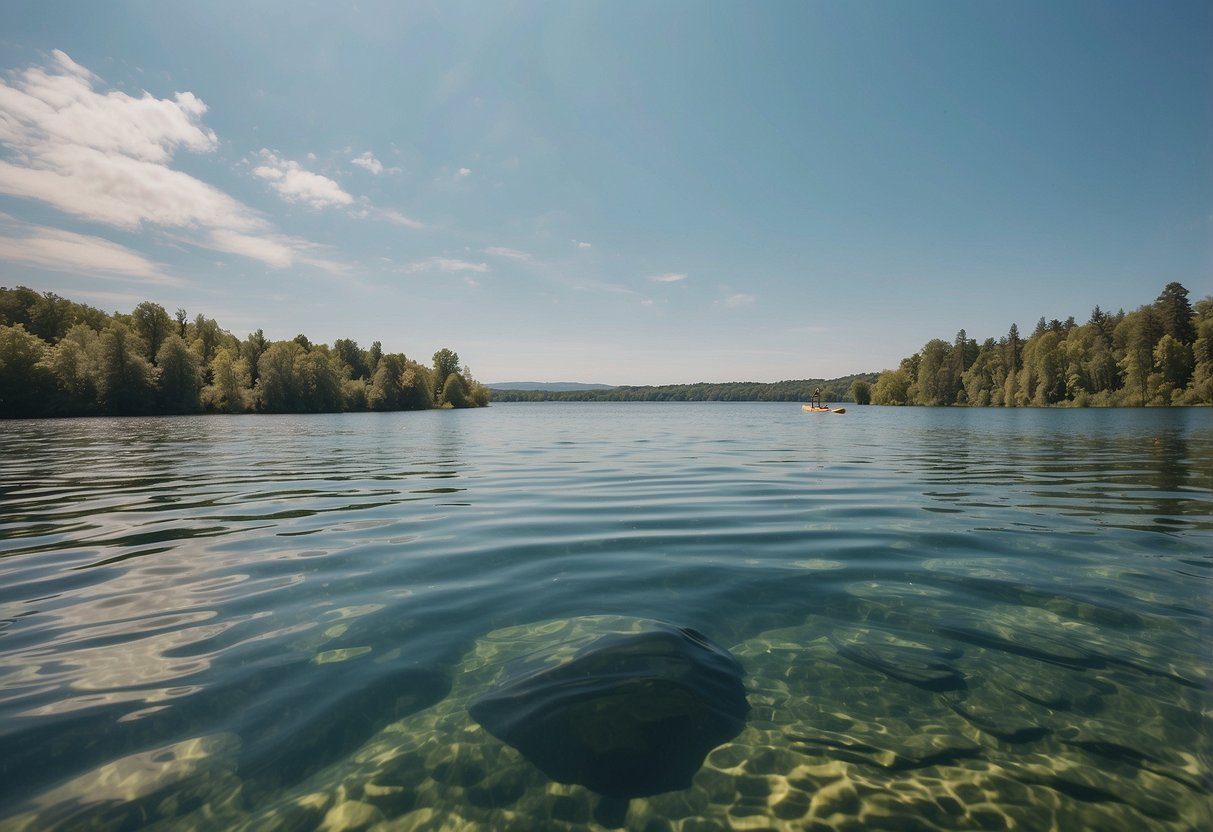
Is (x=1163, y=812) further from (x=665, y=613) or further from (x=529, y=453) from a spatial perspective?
(x=529, y=453)

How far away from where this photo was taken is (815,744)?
3664 mm

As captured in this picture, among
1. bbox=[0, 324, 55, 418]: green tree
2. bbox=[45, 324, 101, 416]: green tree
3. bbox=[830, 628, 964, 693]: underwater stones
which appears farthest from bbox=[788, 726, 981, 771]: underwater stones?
bbox=[45, 324, 101, 416]: green tree

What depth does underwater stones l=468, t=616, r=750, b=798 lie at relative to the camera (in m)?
→ 3.42

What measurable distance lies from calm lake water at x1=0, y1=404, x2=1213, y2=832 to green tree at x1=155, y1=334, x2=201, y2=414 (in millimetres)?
84119

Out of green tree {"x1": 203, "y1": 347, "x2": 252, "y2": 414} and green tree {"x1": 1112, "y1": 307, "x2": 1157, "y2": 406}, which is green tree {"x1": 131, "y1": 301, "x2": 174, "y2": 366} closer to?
green tree {"x1": 203, "y1": 347, "x2": 252, "y2": 414}

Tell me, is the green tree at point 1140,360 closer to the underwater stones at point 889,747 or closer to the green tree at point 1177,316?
the green tree at point 1177,316

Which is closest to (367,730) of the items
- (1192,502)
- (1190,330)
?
(1192,502)

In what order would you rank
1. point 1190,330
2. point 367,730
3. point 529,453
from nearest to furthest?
1. point 367,730
2. point 529,453
3. point 1190,330

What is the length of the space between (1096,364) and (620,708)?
145 metres

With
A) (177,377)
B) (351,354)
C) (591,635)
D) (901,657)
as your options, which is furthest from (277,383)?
(901,657)

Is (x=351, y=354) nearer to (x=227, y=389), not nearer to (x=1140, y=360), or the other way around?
(x=227, y=389)

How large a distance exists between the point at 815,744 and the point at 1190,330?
15090cm

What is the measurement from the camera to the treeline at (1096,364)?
96875 millimetres

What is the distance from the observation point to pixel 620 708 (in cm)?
381
